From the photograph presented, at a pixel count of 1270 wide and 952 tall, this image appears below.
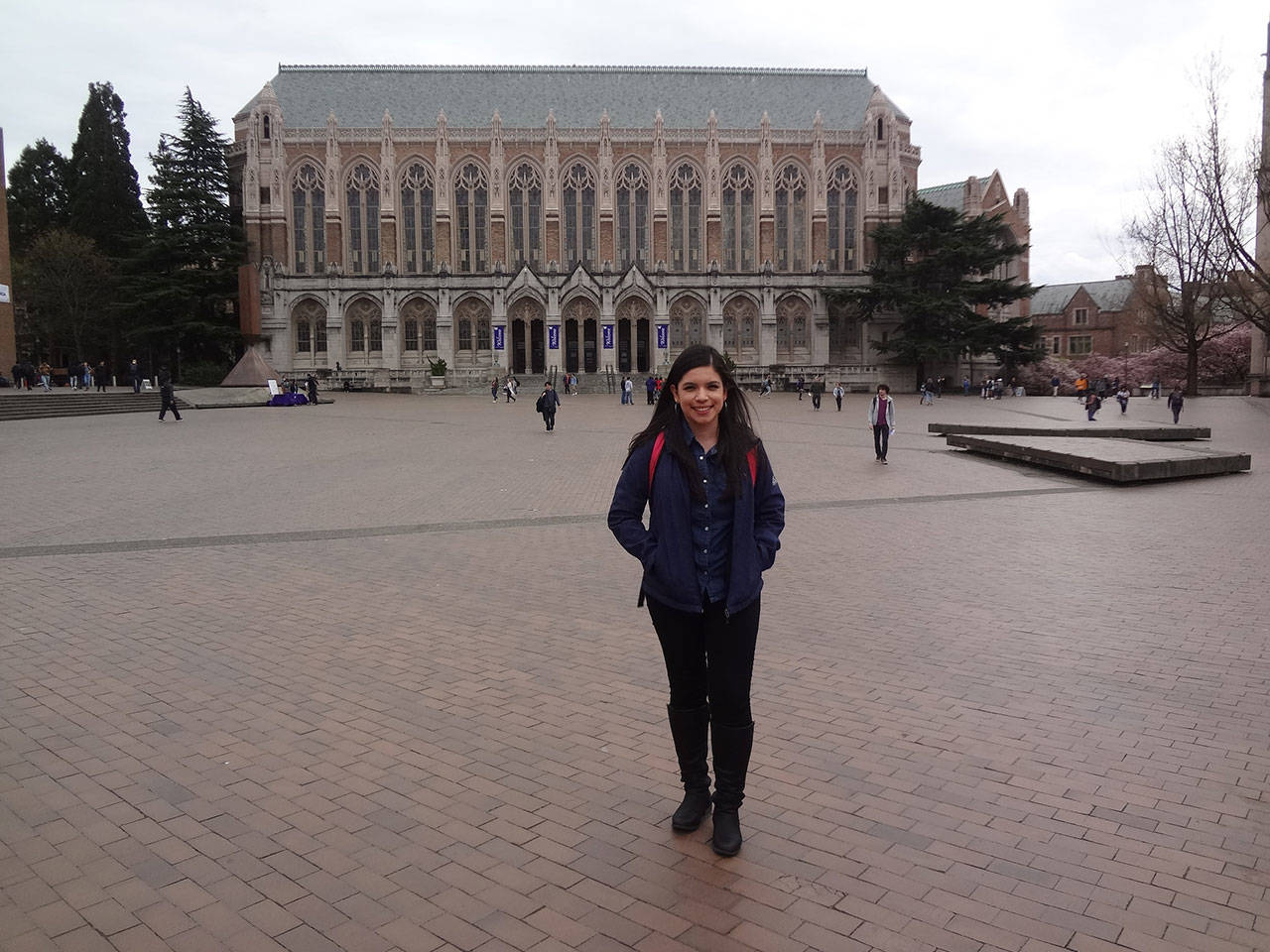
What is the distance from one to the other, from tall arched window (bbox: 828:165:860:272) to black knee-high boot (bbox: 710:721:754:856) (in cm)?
6292

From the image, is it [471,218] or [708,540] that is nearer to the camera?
[708,540]

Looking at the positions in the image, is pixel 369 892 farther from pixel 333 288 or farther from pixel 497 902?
pixel 333 288

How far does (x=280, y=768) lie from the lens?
4543 millimetres

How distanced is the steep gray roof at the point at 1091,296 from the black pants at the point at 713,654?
322 feet

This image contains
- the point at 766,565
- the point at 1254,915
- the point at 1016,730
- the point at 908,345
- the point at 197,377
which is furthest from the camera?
the point at 908,345

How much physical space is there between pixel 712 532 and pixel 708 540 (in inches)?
1.6

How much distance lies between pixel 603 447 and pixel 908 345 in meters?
39.6

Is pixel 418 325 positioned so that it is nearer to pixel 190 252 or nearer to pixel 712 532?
pixel 190 252

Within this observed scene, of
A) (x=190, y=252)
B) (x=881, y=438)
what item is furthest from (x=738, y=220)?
(x=881, y=438)

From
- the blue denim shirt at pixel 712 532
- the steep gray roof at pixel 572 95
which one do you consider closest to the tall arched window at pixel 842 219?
the steep gray roof at pixel 572 95

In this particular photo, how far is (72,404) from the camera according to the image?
3503 centimetres

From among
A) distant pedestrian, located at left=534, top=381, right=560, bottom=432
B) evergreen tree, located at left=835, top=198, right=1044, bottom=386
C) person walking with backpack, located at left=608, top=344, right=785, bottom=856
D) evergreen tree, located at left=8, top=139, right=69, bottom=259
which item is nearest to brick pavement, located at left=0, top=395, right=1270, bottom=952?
person walking with backpack, located at left=608, top=344, right=785, bottom=856

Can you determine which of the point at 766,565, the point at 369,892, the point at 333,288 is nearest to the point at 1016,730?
the point at 766,565

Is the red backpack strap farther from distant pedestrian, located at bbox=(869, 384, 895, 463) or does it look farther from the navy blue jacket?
distant pedestrian, located at bbox=(869, 384, 895, 463)
